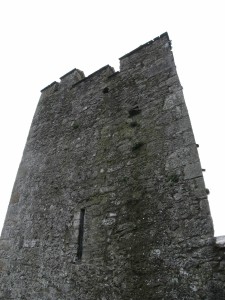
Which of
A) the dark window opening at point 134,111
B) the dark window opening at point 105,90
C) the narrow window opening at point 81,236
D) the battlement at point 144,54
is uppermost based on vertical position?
the battlement at point 144,54

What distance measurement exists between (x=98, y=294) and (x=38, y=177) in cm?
283

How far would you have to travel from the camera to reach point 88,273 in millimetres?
3490

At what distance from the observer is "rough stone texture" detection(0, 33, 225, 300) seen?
2990mm

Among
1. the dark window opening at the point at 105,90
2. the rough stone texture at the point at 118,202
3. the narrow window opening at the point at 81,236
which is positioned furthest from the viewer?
the dark window opening at the point at 105,90

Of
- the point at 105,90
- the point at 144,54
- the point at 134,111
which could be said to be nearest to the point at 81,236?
the point at 134,111

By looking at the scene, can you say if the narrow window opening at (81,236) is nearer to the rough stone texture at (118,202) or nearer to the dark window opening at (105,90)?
the rough stone texture at (118,202)

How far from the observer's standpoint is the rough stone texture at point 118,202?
299 centimetres

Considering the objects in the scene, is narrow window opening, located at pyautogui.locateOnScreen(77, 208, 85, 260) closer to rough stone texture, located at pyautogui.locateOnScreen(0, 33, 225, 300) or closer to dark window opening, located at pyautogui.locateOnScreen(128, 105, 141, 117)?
Result: rough stone texture, located at pyautogui.locateOnScreen(0, 33, 225, 300)

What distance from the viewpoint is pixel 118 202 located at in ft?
12.5

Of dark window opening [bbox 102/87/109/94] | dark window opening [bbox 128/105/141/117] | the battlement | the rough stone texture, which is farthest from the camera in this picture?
dark window opening [bbox 102/87/109/94]

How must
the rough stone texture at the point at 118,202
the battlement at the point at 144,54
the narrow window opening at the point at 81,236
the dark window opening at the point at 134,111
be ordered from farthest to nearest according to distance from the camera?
1. the battlement at the point at 144,54
2. the dark window opening at the point at 134,111
3. the narrow window opening at the point at 81,236
4. the rough stone texture at the point at 118,202

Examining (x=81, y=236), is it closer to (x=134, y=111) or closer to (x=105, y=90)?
(x=134, y=111)

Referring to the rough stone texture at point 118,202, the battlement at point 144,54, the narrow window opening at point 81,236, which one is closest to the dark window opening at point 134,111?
the rough stone texture at point 118,202

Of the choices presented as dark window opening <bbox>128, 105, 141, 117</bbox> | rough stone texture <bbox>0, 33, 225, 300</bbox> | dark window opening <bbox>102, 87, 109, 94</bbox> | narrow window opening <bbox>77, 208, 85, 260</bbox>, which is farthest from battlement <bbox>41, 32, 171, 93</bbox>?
narrow window opening <bbox>77, 208, 85, 260</bbox>
